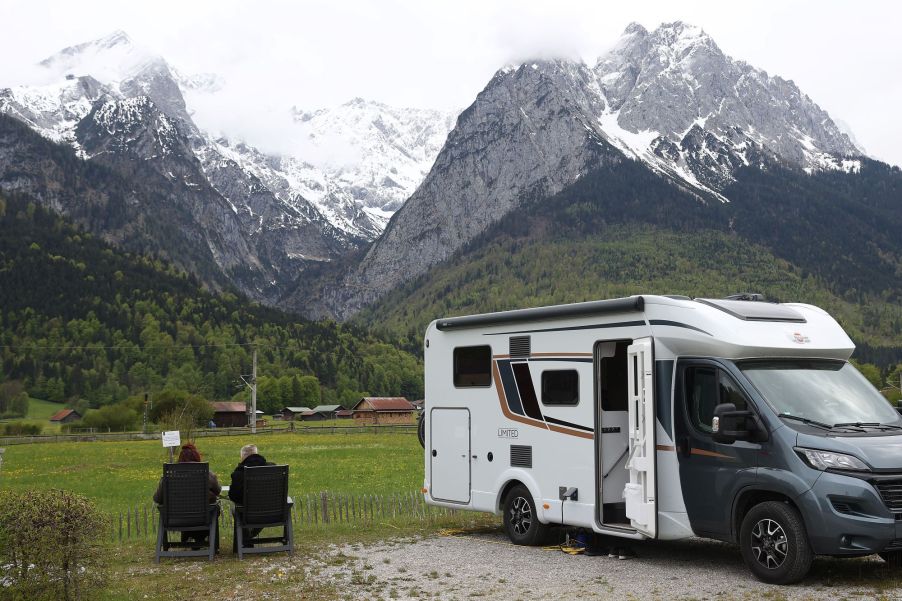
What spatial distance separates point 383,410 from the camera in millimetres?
118938

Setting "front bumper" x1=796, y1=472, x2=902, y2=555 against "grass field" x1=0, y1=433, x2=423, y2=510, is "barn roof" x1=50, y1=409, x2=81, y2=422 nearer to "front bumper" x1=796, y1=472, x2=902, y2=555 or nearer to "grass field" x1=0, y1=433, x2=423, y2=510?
"grass field" x1=0, y1=433, x2=423, y2=510

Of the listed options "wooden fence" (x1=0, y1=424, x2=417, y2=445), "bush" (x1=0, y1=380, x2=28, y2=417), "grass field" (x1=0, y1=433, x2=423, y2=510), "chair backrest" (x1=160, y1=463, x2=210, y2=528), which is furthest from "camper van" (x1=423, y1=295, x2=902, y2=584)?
"bush" (x1=0, y1=380, x2=28, y2=417)

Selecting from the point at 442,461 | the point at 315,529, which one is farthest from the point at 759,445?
the point at 315,529

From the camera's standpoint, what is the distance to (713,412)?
1266cm

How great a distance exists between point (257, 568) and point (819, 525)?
7914mm

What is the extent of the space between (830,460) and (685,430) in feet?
7.25

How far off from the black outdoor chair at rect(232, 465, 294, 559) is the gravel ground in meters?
1.05

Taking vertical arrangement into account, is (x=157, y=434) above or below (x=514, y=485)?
below

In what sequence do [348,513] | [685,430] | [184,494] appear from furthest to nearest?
[348,513] → [184,494] → [685,430]

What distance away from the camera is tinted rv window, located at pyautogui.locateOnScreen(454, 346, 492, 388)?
16609mm

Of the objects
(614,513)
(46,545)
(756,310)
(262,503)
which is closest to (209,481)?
(262,503)

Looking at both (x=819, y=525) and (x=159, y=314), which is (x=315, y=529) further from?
(x=159, y=314)

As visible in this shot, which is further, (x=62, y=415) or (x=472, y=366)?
(x=62, y=415)

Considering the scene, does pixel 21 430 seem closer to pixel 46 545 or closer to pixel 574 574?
pixel 46 545
